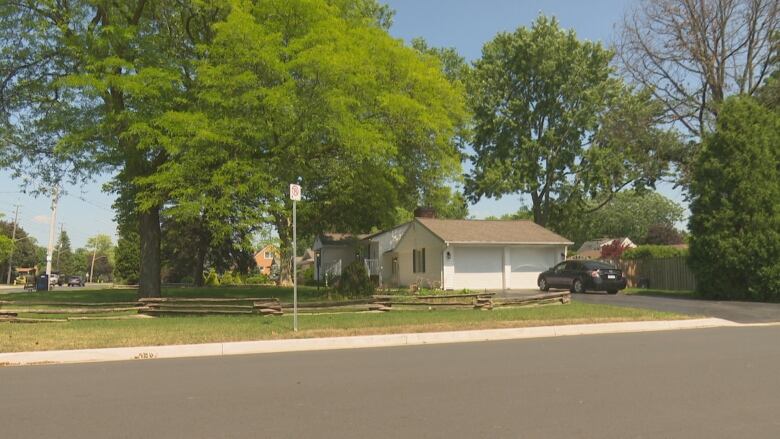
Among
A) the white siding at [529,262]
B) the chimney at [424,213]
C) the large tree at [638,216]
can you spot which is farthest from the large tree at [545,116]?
the large tree at [638,216]

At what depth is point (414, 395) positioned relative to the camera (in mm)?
7281

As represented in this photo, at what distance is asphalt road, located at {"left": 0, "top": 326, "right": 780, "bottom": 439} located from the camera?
229 inches

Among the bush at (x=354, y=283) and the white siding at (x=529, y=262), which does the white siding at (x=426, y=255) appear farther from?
the bush at (x=354, y=283)

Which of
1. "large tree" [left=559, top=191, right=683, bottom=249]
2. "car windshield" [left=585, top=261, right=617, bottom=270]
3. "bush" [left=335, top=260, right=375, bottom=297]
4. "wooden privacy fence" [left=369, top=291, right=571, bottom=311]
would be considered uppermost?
"large tree" [left=559, top=191, right=683, bottom=249]

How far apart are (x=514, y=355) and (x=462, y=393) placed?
11.6ft

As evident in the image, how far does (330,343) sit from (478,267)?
19589mm

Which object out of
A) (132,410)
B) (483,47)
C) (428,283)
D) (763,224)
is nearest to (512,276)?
(428,283)

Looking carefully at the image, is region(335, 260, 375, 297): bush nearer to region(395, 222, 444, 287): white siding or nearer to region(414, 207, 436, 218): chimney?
region(395, 222, 444, 287): white siding

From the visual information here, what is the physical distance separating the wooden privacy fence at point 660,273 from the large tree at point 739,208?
4.86 meters

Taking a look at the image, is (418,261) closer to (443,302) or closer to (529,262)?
(529,262)

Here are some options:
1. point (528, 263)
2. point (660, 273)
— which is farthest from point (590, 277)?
point (660, 273)

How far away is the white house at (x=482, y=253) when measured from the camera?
30609 millimetres

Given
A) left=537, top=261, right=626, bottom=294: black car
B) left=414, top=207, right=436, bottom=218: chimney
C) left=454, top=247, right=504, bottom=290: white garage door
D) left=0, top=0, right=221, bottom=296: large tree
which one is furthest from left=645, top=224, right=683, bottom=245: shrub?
left=0, top=0, right=221, bottom=296: large tree

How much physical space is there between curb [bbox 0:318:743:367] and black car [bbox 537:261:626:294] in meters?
9.94
